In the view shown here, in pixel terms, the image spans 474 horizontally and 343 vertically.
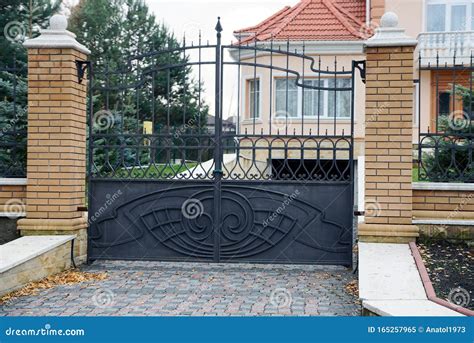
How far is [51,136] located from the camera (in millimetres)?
7250

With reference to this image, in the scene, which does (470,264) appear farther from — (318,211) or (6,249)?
(6,249)

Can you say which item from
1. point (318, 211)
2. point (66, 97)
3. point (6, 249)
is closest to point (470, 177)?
point (318, 211)

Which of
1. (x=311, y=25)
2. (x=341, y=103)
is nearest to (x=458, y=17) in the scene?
(x=311, y=25)

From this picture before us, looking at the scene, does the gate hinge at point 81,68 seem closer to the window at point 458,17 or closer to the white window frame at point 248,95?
the white window frame at point 248,95

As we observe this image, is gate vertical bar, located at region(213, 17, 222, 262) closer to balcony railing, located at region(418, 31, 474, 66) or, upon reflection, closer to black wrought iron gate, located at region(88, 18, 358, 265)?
black wrought iron gate, located at region(88, 18, 358, 265)

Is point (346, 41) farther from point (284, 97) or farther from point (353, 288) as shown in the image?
point (353, 288)

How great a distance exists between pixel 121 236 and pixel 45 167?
1.29 metres

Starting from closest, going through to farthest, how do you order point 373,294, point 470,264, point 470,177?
point 373,294 → point 470,264 → point 470,177

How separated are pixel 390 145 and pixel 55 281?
4174mm

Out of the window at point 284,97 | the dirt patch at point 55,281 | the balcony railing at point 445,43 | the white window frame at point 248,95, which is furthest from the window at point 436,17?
the dirt patch at point 55,281

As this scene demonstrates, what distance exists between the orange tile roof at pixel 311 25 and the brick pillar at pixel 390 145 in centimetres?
992

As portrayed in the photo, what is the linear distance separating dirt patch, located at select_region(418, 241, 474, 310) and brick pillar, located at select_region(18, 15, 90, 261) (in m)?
4.28

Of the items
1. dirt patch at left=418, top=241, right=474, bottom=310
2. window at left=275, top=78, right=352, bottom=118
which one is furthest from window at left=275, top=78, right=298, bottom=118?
dirt patch at left=418, top=241, right=474, bottom=310

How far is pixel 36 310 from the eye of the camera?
17.5 feet
